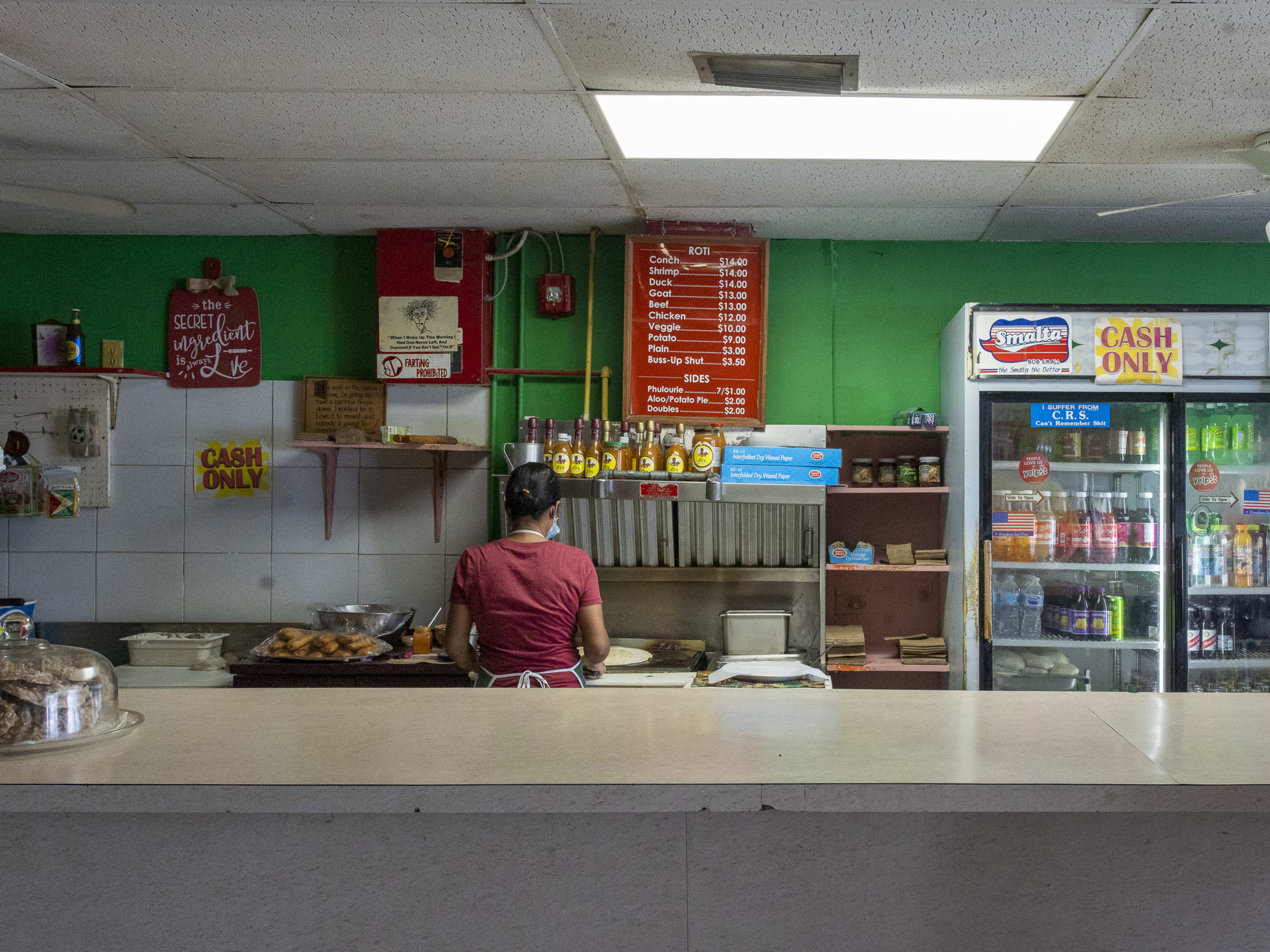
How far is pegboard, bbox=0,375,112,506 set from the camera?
443 cm

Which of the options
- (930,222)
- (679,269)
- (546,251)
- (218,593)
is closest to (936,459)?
(930,222)

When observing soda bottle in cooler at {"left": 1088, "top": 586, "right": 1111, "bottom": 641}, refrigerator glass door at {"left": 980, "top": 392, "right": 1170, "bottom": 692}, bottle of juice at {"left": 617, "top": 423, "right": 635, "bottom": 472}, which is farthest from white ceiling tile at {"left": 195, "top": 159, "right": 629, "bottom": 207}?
soda bottle in cooler at {"left": 1088, "top": 586, "right": 1111, "bottom": 641}

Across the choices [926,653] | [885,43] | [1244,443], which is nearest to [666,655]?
[926,653]

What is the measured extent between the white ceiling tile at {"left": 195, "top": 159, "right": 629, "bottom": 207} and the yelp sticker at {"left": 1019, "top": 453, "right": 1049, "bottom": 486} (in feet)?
6.83

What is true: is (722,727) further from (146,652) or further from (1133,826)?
(146,652)

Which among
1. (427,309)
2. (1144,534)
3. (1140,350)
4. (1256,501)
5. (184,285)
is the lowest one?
(1144,534)

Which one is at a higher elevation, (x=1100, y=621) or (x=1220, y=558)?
(x=1220, y=558)

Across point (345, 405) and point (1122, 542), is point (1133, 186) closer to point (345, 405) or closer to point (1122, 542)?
point (1122, 542)

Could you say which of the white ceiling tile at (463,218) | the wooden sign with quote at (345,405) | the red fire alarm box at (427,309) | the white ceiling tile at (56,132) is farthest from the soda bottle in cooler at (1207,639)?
the white ceiling tile at (56,132)

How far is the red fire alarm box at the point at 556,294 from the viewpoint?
440 cm

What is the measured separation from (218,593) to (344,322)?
1.43 m

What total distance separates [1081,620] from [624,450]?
214 cm

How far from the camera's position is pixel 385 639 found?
404cm

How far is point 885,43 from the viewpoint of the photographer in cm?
246
